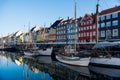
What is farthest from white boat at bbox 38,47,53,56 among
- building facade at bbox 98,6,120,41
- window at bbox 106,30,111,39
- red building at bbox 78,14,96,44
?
red building at bbox 78,14,96,44

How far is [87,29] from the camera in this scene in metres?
86.3

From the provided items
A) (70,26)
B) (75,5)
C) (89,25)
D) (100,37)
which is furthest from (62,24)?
(75,5)

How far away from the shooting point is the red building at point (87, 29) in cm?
8306

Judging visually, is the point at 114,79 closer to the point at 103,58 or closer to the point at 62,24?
the point at 103,58

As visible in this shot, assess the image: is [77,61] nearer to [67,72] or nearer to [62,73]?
[67,72]

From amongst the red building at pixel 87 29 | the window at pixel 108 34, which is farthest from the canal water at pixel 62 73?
the red building at pixel 87 29

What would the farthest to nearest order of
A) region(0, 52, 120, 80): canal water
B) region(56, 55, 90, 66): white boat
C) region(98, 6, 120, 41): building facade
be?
region(98, 6, 120, 41): building facade
region(56, 55, 90, 66): white boat
region(0, 52, 120, 80): canal water

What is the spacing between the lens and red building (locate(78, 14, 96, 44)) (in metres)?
83.1

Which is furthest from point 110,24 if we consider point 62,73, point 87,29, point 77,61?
point 62,73

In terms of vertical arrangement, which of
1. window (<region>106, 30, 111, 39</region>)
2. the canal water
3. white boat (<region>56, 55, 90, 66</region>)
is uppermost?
window (<region>106, 30, 111, 39</region>)

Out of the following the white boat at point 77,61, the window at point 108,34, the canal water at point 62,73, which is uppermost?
the window at point 108,34

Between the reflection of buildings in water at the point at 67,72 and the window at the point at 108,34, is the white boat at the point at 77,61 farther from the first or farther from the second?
the window at the point at 108,34

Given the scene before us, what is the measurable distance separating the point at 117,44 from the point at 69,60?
26.1 feet

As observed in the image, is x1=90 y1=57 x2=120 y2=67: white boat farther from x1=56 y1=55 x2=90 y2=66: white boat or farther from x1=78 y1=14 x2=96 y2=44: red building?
x1=78 y1=14 x2=96 y2=44: red building
